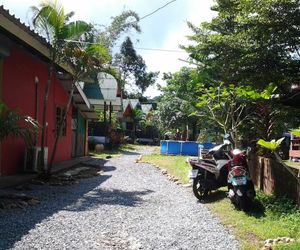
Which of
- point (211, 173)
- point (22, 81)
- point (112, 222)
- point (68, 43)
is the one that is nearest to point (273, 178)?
point (211, 173)

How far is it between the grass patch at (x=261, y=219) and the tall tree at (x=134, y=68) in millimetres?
39466

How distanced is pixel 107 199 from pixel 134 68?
147 feet

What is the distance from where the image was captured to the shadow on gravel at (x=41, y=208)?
18.2 ft

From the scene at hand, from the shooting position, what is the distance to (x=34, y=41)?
10.0 m

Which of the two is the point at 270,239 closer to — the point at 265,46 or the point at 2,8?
the point at 265,46

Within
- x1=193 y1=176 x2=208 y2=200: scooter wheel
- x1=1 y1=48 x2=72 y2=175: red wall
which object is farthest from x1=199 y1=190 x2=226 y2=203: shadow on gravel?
x1=1 y1=48 x2=72 y2=175: red wall

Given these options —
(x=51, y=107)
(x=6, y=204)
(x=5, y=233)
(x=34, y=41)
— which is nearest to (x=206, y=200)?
(x=6, y=204)

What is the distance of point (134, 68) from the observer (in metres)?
52.8

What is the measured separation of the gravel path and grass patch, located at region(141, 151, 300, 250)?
23 cm

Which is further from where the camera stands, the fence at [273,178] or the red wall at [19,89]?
the red wall at [19,89]

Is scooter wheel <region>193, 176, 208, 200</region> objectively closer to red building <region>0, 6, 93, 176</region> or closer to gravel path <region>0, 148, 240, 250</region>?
gravel path <region>0, 148, 240, 250</region>

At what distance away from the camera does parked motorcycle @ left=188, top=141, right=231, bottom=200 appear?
9.05 m

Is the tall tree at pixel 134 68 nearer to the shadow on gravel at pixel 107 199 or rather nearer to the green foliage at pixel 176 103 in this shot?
the green foliage at pixel 176 103

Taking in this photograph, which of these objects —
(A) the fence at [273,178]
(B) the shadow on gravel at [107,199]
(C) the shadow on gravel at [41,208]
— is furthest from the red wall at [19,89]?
(A) the fence at [273,178]
